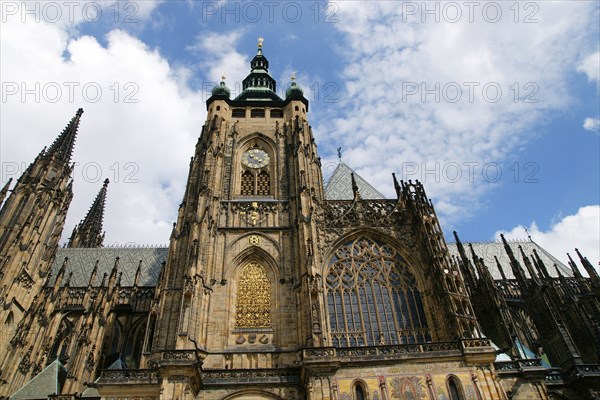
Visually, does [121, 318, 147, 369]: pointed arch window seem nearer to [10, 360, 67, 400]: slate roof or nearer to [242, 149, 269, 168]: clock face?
[10, 360, 67, 400]: slate roof

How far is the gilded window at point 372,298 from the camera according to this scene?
62.7 feet

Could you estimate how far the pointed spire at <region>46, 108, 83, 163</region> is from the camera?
3772cm

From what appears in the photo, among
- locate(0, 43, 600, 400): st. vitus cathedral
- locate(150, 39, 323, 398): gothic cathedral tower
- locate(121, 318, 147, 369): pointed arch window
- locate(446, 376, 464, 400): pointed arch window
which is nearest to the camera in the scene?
locate(446, 376, 464, 400): pointed arch window

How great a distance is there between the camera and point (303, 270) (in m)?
19.8

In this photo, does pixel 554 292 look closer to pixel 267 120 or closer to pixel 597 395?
pixel 597 395

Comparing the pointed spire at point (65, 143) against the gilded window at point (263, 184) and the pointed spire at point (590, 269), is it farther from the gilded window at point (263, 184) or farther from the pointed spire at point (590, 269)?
the pointed spire at point (590, 269)

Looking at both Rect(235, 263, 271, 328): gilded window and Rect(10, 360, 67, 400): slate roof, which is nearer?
Rect(235, 263, 271, 328): gilded window

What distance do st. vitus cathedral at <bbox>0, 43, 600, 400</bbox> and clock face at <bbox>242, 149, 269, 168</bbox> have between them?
0.12 meters

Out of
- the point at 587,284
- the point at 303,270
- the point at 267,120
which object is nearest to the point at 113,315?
the point at 303,270

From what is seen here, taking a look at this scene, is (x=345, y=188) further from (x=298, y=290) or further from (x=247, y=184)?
(x=298, y=290)

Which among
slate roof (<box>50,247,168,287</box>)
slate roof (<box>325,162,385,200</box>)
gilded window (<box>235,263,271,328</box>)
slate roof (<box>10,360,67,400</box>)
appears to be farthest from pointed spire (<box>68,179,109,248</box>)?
gilded window (<box>235,263,271,328</box>)

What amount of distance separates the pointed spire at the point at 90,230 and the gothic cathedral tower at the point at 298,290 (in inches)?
1017

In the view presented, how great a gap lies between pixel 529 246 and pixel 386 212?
59.3 ft

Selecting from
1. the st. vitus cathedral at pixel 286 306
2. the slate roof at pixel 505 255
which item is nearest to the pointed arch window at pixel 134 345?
A: the st. vitus cathedral at pixel 286 306
